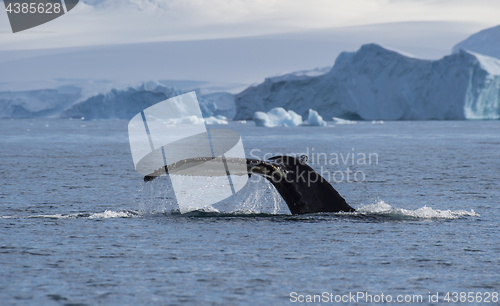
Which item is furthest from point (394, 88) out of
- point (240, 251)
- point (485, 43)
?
point (240, 251)

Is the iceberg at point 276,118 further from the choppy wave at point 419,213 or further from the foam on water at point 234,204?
the choppy wave at point 419,213

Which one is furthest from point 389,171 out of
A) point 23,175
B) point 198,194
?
point 23,175

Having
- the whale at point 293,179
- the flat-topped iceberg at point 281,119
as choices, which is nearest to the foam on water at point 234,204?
the whale at point 293,179

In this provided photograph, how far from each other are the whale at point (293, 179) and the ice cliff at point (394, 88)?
200 feet

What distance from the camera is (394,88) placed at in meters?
73.4

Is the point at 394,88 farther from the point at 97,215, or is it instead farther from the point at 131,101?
the point at 97,215

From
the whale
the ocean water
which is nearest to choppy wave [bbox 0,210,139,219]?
the ocean water

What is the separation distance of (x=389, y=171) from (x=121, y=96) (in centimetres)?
8250

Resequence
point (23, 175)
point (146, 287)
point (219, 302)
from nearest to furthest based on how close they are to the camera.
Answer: point (219, 302) → point (146, 287) → point (23, 175)

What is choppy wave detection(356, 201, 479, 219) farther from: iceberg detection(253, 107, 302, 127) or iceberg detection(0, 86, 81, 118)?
Result: iceberg detection(0, 86, 81, 118)

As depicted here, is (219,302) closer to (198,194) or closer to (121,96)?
(198,194)

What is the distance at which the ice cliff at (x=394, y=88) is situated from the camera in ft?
224

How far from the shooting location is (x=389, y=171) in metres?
22.3

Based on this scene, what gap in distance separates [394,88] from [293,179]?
67.1 metres
